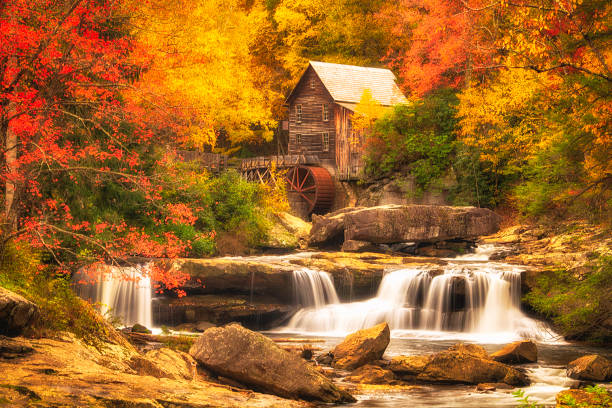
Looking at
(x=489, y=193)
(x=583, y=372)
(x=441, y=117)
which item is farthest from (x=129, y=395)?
(x=441, y=117)

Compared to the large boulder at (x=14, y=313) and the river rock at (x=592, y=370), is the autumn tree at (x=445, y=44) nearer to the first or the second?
the river rock at (x=592, y=370)

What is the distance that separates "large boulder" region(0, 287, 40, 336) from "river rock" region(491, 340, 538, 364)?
8508 millimetres

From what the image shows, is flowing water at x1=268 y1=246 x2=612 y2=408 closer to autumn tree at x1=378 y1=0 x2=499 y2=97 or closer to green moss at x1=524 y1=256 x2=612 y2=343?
green moss at x1=524 y1=256 x2=612 y2=343

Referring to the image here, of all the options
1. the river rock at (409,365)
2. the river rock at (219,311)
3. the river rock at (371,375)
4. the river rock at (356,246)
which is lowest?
the river rock at (371,375)

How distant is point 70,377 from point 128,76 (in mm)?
10185

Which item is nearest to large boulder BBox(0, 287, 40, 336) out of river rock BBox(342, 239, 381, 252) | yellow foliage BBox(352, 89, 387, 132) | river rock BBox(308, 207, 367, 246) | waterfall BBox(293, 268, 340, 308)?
waterfall BBox(293, 268, 340, 308)

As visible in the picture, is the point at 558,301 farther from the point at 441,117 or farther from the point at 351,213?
the point at 441,117

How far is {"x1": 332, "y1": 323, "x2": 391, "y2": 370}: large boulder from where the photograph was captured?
1139 cm

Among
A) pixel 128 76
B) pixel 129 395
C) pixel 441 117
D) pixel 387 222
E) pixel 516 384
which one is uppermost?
pixel 441 117

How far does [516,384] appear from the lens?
10578mm

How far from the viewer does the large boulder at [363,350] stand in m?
11.4

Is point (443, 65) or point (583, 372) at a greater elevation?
point (443, 65)

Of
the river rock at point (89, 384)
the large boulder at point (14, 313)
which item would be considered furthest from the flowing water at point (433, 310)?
the large boulder at point (14, 313)

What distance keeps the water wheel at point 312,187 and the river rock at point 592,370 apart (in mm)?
24716
